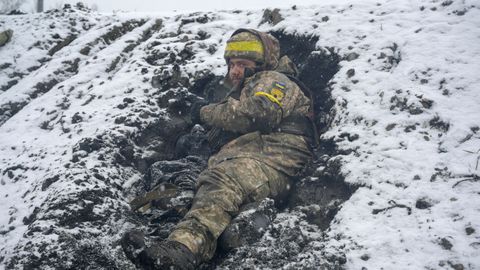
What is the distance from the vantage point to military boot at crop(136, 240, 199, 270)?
3121 millimetres

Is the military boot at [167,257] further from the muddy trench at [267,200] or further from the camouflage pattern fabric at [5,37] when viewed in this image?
the camouflage pattern fabric at [5,37]

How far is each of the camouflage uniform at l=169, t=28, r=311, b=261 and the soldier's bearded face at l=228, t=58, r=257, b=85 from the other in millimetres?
202

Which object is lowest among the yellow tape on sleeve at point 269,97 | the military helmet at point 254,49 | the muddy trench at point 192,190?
the muddy trench at point 192,190

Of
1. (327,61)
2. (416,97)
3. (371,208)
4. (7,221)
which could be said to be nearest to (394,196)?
(371,208)

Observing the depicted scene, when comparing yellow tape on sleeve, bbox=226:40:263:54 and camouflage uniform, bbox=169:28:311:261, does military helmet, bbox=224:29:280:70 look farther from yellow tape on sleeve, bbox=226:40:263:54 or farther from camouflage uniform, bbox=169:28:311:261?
camouflage uniform, bbox=169:28:311:261

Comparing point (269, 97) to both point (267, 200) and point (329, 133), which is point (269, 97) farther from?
point (267, 200)

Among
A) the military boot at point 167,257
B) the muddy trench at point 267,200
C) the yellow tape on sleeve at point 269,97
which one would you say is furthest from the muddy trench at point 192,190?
the yellow tape on sleeve at point 269,97

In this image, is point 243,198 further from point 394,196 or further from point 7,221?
point 7,221

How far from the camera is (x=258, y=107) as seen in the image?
460 centimetres

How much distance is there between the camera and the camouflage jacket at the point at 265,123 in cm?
461

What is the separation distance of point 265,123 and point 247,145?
348 millimetres

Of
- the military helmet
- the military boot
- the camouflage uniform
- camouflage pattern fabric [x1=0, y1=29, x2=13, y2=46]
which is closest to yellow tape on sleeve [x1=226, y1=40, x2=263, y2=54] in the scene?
the military helmet

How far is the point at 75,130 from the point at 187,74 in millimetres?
2019

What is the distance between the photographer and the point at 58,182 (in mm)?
4855
